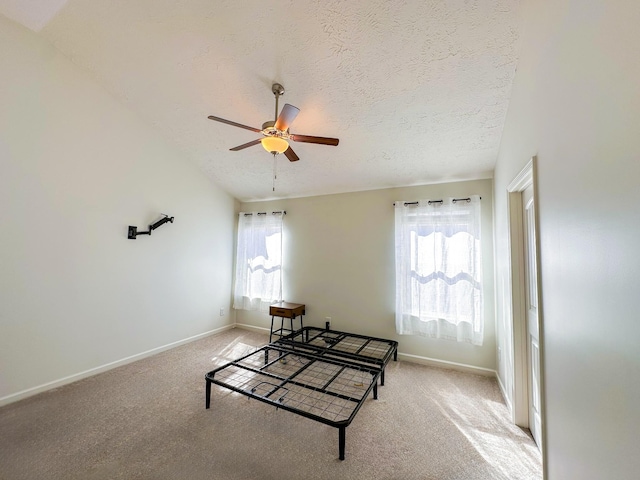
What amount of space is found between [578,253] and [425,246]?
2.18 metres

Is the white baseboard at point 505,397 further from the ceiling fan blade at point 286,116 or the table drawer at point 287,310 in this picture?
the ceiling fan blade at point 286,116

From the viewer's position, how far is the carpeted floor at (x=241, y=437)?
5.32 ft

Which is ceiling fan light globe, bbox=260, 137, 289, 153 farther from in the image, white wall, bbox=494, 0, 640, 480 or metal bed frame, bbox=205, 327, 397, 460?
metal bed frame, bbox=205, 327, 397, 460

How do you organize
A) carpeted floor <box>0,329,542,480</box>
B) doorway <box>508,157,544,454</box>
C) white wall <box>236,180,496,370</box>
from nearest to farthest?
carpeted floor <box>0,329,542,480</box> < doorway <box>508,157,544,454</box> < white wall <box>236,180,496,370</box>

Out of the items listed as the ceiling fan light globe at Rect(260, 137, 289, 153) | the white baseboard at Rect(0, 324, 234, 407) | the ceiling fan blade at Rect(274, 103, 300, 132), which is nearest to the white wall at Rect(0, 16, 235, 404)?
the white baseboard at Rect(0, 324, 234, 407)

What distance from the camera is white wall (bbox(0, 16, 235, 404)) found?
2.28m

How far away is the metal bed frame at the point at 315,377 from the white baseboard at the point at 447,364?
7.1 inches

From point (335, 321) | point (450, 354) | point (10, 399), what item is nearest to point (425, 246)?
point (450, 354)

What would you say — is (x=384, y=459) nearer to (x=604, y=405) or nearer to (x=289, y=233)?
(x=604, y=405)

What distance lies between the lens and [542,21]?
1296 mm

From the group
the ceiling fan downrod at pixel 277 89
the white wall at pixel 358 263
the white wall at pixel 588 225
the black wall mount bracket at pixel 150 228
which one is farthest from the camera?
the black wall mount bracket at pixel 150 228

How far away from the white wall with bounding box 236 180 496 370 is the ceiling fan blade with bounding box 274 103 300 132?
2.00m

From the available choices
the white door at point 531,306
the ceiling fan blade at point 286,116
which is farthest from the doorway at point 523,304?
the ceiling fan blade at point 286,116

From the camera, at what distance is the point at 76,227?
2.69 m
